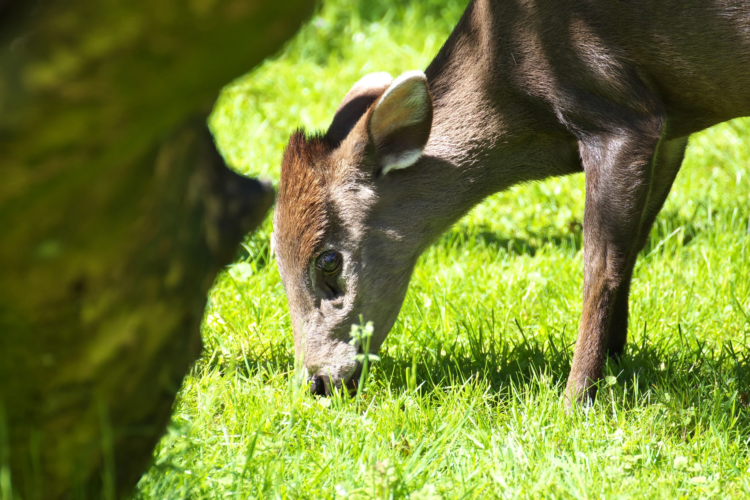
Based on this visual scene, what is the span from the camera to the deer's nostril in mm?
4145

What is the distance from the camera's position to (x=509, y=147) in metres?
4.28

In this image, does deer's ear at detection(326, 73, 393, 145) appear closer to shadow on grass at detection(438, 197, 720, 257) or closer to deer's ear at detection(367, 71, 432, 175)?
deer's ear at detection(367, 71, 432, 175)

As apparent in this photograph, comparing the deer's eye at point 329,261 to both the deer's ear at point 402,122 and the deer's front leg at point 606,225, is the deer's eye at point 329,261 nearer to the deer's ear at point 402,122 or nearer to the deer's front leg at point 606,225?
the deer's ear at point 402,122

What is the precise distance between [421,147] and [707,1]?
1.43 metres

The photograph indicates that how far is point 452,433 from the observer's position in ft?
10.8

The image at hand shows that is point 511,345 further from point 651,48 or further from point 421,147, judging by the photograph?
point 651,48

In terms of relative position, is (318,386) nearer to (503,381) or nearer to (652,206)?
(503,381)

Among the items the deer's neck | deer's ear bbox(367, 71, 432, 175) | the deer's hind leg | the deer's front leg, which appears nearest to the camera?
the deer's front leg

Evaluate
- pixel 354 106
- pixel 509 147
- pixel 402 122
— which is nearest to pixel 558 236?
pixel 509 147

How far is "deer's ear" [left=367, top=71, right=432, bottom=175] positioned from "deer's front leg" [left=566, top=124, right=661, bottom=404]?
0.79 meters

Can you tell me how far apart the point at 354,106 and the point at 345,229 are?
73 centimetres

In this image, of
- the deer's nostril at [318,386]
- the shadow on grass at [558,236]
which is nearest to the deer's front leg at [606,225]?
the deer's nostril at [318,386]

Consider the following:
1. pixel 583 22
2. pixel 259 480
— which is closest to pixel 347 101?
pixel 583 22

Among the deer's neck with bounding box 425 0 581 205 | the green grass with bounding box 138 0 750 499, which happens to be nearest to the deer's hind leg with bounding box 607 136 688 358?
the green grass with bounding box 138 0 750 499
